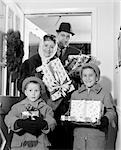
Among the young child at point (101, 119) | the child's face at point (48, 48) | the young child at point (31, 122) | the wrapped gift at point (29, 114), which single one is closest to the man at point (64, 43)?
the child's face at point (48, 48)

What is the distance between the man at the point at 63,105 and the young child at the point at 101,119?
31 cm

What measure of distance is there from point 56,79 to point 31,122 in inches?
21.1

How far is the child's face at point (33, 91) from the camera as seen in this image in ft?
6.99

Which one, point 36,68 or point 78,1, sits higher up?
point 78,1

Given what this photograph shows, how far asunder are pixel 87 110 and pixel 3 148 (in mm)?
847

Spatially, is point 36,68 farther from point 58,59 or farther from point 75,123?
point 75,123

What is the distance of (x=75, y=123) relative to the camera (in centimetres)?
213

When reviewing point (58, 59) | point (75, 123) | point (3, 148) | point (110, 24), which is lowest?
point (3, 148)

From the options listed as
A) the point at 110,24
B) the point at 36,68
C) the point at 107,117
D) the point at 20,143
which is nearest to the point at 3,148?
the point at 20,143

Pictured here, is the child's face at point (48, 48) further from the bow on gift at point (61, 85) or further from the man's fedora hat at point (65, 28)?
the man's fedora hat at point (65, 28)

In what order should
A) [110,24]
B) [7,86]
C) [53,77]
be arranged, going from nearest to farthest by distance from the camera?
[53,77], [7,86], [110,24]

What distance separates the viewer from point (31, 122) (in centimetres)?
201

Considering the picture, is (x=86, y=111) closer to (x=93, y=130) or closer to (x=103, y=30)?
(x=93, y=130)

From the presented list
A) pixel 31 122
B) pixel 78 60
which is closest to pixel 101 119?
pixel 31 122
